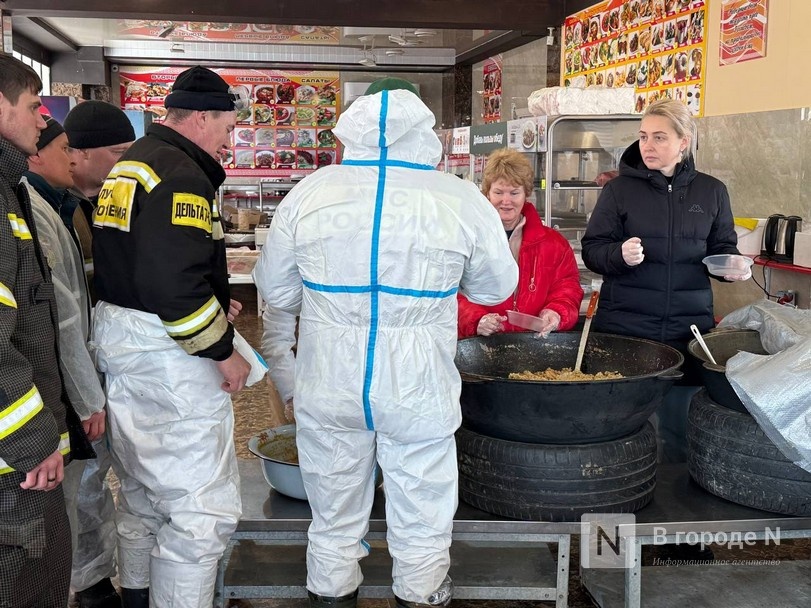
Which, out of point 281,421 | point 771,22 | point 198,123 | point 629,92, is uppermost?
point 771,22

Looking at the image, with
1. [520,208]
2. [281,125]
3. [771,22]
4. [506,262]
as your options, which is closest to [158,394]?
[506,262]

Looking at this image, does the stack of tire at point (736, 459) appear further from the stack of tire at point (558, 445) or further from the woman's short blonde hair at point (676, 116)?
the woman's short blonde hair at point (676, 116)

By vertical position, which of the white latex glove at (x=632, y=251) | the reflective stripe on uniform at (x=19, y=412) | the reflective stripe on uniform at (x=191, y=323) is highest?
the white latex glove at (x=632, y=251)

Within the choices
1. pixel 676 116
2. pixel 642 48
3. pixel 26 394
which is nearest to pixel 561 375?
pixel 676 116

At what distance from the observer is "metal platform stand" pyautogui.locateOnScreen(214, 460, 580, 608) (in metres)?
2.68

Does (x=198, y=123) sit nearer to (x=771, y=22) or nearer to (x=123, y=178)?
(x=123, y=178)

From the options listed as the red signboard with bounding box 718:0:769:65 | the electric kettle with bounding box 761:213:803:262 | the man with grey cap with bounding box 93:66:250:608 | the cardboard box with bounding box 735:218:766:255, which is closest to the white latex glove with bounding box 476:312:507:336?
the man with grey cap with bounding box 93:66:250:608

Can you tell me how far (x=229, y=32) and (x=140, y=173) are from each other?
36.2 ft

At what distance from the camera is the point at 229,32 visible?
12.6 m

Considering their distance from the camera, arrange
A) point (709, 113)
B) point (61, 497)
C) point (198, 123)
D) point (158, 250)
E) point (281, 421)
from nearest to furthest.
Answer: point (61, 497) → point (158, 250) → point (198, 123) → point (281, 421) → point (709, 113)

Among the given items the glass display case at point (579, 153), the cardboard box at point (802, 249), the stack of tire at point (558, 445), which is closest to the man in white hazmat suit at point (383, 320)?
the stack of tire at point (558, 445)

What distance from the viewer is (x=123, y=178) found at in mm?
2389

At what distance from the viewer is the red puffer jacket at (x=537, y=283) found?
3.33m

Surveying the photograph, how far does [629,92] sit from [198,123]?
4351mm
